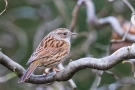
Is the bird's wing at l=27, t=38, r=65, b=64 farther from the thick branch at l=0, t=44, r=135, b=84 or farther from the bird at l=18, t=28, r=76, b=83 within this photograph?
the thick branch at l=0, t=44, r=135, b=84

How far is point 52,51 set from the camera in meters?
4.98

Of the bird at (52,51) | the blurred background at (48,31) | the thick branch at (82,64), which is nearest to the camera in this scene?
the thick branch at (82,64)

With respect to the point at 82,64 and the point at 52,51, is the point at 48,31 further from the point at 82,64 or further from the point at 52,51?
the point at 82,64

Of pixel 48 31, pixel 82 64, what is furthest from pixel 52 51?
pixel 48 31

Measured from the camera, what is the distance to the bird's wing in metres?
4.75

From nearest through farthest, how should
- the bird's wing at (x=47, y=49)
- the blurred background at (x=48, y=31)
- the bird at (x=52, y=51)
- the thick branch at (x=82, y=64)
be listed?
the thick branch at (x=82, y=64) < the bird at (x=52, y=51) < the bird's wing at (x=47, y=49) < the blurred background at (x=48, y=31)

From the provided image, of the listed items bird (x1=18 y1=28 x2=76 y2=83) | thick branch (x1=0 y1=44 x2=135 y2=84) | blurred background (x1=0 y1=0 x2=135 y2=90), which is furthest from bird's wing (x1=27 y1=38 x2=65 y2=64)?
blurred background (x1=0 y1=0 x2=135 y2=90)

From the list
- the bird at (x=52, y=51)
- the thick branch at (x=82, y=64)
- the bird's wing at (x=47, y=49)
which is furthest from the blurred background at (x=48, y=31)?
the thick branch at (x=82, y=64)

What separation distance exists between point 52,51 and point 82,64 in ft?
5.25

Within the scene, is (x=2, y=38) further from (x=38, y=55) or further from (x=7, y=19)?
(x=38, y=55)

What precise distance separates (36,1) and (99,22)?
189 centimetres

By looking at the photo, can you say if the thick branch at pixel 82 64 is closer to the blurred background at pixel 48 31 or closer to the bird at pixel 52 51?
the bird at pixel 52 51

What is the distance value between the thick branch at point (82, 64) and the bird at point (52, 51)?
488 millimetres

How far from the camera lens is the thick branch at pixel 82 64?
127 inches
